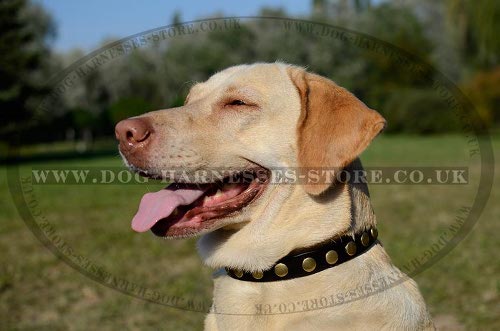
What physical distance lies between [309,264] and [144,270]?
4.54m

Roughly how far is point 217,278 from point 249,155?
61 centimetres

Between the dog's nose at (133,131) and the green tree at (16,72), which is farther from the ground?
the green tree at (16,72)

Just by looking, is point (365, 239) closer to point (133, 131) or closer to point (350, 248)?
point (350, 248)

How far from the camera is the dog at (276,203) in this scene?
2525mm

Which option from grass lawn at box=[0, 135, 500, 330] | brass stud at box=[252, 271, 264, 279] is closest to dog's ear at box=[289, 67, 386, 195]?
brass stud at box=[252, 271, 264, 279]

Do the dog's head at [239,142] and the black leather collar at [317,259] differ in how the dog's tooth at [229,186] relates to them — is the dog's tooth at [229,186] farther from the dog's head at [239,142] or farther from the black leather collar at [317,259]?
the black leather collar at [317,259]

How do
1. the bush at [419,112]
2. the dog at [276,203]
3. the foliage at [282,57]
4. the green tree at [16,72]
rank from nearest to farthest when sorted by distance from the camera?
the dog at [276,203]
the green tree at [16,72]
the foliage at [282,57]
the bush at [419,112]

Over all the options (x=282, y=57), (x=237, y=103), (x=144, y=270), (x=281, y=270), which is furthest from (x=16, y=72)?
(x=281, y=270)

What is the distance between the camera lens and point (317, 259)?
101 inches

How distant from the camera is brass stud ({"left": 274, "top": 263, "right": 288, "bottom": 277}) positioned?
8.47ft

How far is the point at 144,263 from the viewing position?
711 centimetres

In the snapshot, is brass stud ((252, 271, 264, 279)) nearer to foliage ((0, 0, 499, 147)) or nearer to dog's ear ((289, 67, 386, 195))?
dog's ear ((289, 67, 386, 195))

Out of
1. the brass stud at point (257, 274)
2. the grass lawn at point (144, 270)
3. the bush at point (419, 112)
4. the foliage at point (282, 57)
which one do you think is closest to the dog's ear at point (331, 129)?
the brass stud at point (257, 274)

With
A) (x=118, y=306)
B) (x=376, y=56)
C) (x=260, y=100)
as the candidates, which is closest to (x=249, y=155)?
(x=260, y=100)
